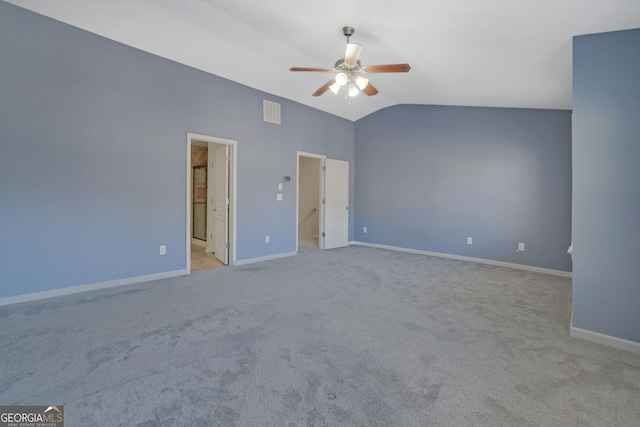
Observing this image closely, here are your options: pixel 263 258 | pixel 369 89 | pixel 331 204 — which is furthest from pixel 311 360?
pixel 331 204

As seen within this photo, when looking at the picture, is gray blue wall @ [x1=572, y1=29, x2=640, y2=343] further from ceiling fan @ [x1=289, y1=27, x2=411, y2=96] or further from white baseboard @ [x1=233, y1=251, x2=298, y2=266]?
white baseboard @ [x1=233, y1=251, x2=298, y2=266]

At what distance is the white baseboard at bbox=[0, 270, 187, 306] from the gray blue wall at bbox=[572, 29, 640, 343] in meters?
4.85

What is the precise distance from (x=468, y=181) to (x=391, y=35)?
11.2ft

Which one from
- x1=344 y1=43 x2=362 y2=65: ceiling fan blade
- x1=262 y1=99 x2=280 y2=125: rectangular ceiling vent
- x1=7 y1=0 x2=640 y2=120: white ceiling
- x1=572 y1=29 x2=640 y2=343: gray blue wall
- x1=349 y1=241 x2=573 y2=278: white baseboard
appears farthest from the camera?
x1=262 y1=99 x2=280 y2=125: rectangular ceiling vent

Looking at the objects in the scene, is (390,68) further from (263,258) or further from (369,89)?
(263,258)

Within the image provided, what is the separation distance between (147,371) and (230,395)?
676 millimetres

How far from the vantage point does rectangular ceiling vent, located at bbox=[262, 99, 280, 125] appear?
5.27m

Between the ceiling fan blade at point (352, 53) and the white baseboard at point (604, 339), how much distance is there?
10.9 ft

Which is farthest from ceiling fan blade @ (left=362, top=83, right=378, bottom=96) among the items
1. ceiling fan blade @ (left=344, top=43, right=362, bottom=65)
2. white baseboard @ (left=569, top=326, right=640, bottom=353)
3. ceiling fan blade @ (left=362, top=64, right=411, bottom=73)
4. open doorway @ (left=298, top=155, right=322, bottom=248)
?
open doorway @ (left=298, top=155, right=322, bottom=248)

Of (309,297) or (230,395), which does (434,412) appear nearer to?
(230,395)

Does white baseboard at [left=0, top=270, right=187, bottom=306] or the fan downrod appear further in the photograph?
the fan downrod

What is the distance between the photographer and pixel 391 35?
3158 millimetres

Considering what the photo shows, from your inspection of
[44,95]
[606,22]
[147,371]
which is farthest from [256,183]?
[606,22]

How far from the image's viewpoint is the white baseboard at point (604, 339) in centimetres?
232
